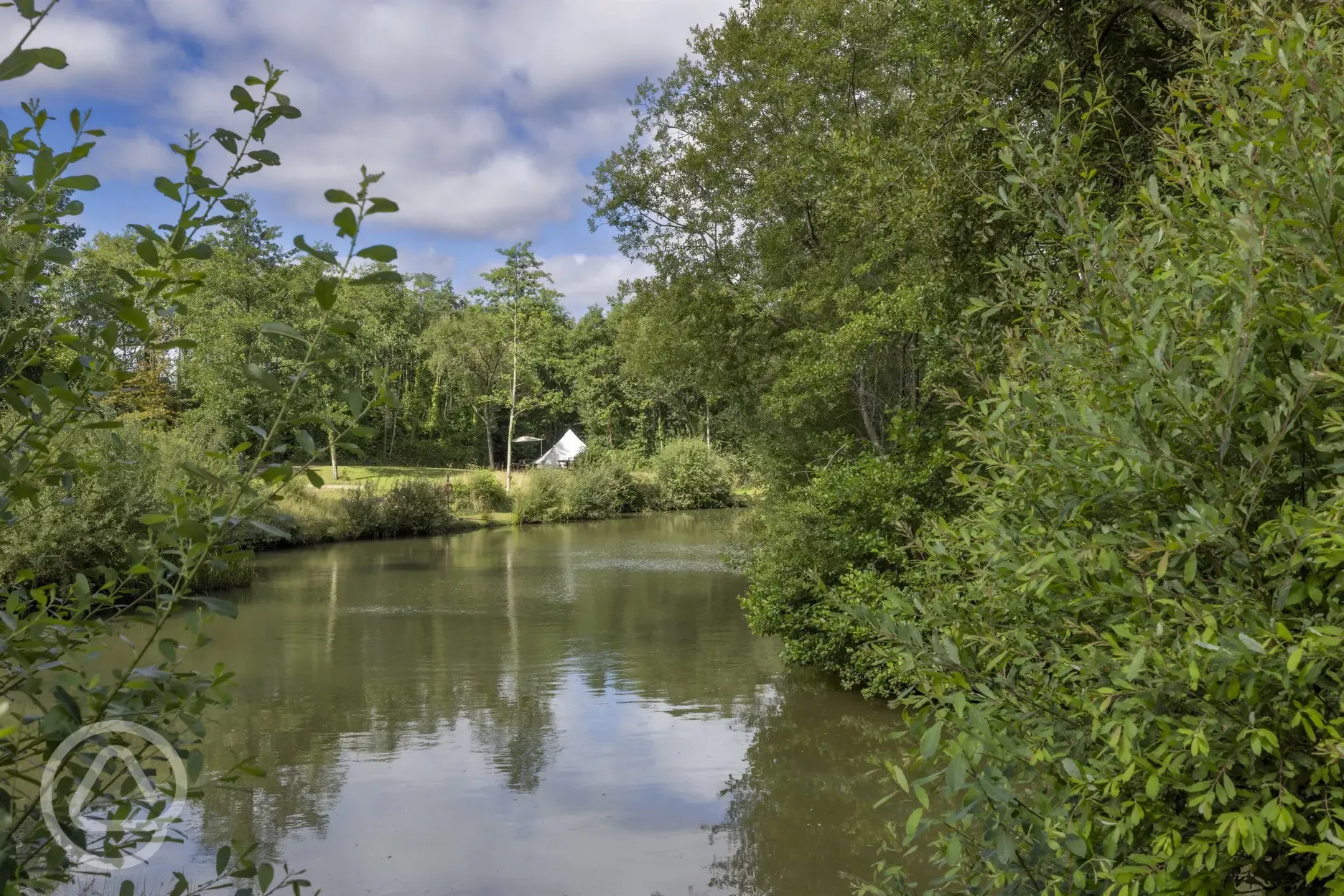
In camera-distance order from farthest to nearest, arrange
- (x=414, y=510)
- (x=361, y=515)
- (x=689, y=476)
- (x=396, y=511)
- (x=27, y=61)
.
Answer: (x=689, y=476), (x=414, y=510), (x=396, y=511), (x=361, y=515), (x=27, y=61)

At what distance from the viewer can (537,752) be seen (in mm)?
9086

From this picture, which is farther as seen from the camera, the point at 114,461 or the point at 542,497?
the point at 542,497

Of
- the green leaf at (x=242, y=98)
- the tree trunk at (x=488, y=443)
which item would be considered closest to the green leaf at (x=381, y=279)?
the green leaf at (x=242, y=98)

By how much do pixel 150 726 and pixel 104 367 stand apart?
2.40ft

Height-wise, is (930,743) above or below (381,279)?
below

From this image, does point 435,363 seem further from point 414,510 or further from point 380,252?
point 380,252

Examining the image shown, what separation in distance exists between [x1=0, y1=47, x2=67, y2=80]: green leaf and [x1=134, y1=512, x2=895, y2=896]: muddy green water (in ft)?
18.8

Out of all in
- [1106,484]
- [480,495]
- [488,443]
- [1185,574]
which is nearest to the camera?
[1185,574]

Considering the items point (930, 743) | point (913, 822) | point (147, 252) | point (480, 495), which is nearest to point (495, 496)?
point (480, 495)

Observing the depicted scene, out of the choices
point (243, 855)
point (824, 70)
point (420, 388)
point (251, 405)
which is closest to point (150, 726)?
point (243, 855)

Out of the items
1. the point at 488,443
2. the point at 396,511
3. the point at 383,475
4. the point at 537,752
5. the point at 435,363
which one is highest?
the point at 435,363

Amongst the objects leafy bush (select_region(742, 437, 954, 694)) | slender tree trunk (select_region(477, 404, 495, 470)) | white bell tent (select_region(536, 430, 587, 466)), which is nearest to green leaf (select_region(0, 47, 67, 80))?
leafy bush (select_region(742, 437, 954, 694))

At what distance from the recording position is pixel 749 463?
15.2 meters

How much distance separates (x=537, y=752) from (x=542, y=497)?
2469cm
